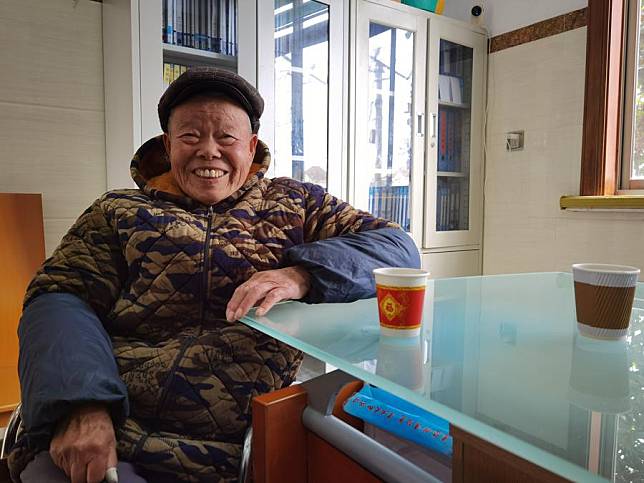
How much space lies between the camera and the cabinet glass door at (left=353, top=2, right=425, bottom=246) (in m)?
2.54

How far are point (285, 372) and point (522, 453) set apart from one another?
2.52 feet

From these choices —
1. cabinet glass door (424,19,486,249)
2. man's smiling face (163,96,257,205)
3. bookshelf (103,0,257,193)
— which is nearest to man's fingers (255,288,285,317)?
man's smiling face (163,96,257,205)

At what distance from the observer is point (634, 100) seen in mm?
2480

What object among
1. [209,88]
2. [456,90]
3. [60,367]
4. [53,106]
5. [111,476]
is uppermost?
[456,90]

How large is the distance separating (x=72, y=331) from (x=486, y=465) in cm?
74

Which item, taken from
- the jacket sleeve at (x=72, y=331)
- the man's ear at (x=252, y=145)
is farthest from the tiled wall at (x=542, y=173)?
the jacket sleeve at (x=72, y=331)

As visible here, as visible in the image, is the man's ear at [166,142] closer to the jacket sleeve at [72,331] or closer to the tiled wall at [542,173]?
the jacket sleeve at [72,331]

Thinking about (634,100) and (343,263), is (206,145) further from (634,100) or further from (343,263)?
(634,100)

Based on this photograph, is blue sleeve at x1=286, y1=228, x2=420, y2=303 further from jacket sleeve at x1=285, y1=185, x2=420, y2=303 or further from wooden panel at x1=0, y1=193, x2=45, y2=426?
wooden panel at x1=0, y1=193, x2=45, y2=426

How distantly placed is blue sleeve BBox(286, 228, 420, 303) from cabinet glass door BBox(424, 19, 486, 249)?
69.1 inches

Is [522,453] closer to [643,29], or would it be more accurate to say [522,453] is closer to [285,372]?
[285,372]

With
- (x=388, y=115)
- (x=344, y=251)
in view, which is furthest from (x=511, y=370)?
(x=388, y=115)

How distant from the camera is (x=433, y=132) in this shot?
279cm

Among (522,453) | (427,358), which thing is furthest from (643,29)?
(522,453)
